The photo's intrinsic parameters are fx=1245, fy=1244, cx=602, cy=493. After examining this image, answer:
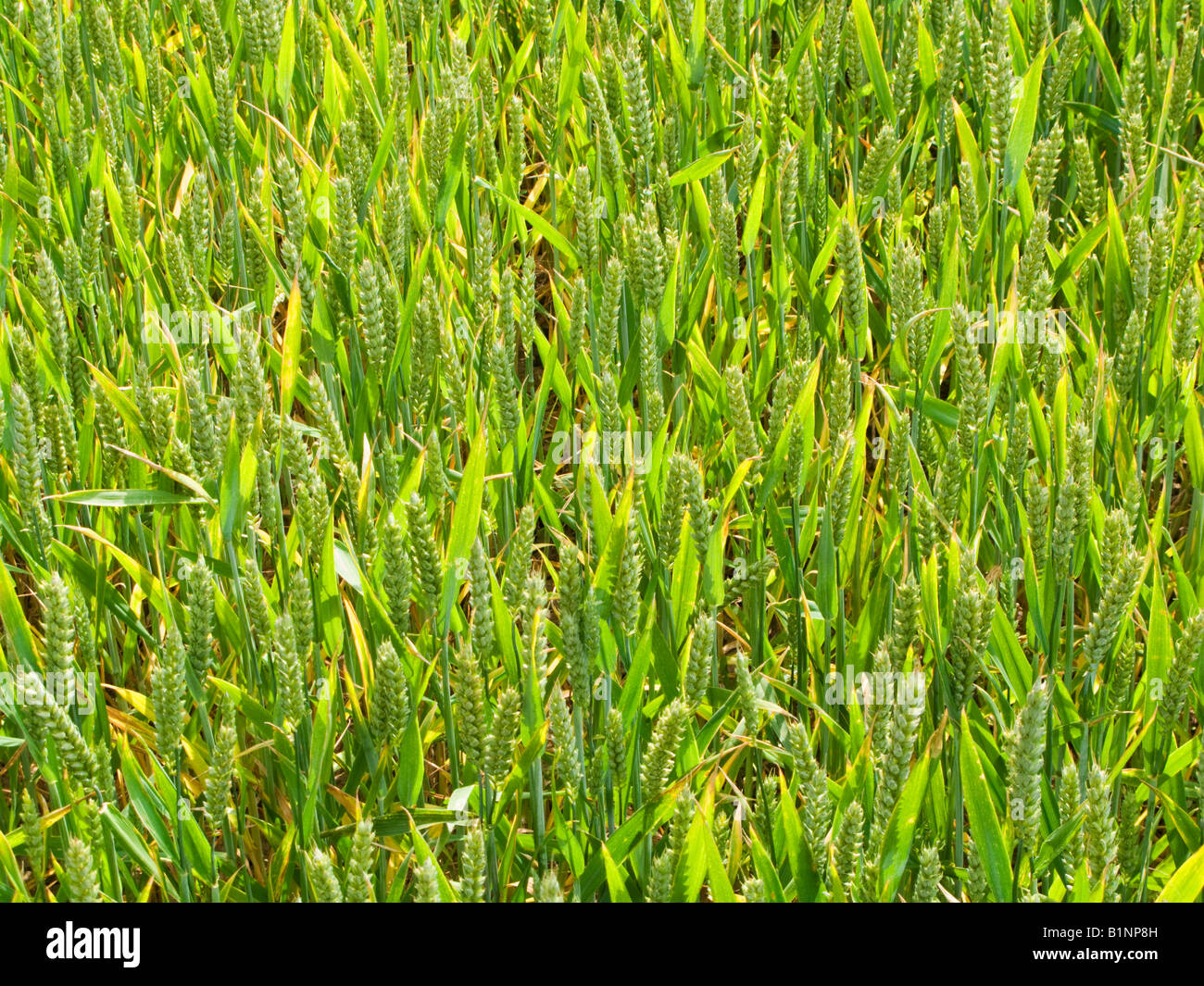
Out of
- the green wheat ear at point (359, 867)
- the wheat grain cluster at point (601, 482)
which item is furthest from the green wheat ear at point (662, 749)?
the green wheat ear at point (359, 867)

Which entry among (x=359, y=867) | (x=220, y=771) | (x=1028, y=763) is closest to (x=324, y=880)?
(x=359, y=867)

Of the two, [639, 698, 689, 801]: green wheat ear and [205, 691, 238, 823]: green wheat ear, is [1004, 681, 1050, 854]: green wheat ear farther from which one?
[205, 691, 238, 823]: green wheat ear

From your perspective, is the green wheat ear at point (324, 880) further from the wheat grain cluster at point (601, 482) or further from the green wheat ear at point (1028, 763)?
the green wheat ear at point (1028, 763)

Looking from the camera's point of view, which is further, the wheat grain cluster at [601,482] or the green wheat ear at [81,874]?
the wheat grain cluster at [601,482]

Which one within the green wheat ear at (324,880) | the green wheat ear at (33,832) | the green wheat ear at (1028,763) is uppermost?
the green wheat ear at (1028,763)

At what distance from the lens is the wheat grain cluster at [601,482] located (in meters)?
0.90

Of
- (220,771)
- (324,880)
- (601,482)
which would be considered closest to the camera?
(324,880)

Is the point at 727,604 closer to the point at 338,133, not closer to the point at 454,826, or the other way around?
the point at 454,826

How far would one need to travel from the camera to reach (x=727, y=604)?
1.35 m

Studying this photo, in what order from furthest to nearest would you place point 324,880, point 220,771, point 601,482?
point 601,482, point 220,771, point 324,880

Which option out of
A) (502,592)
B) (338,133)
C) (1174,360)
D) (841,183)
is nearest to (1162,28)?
(841,183)

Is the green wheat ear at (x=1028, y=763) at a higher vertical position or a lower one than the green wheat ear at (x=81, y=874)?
higher

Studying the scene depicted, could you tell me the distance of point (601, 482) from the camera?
43.3 inches

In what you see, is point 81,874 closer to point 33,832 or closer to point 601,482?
point 33,832
